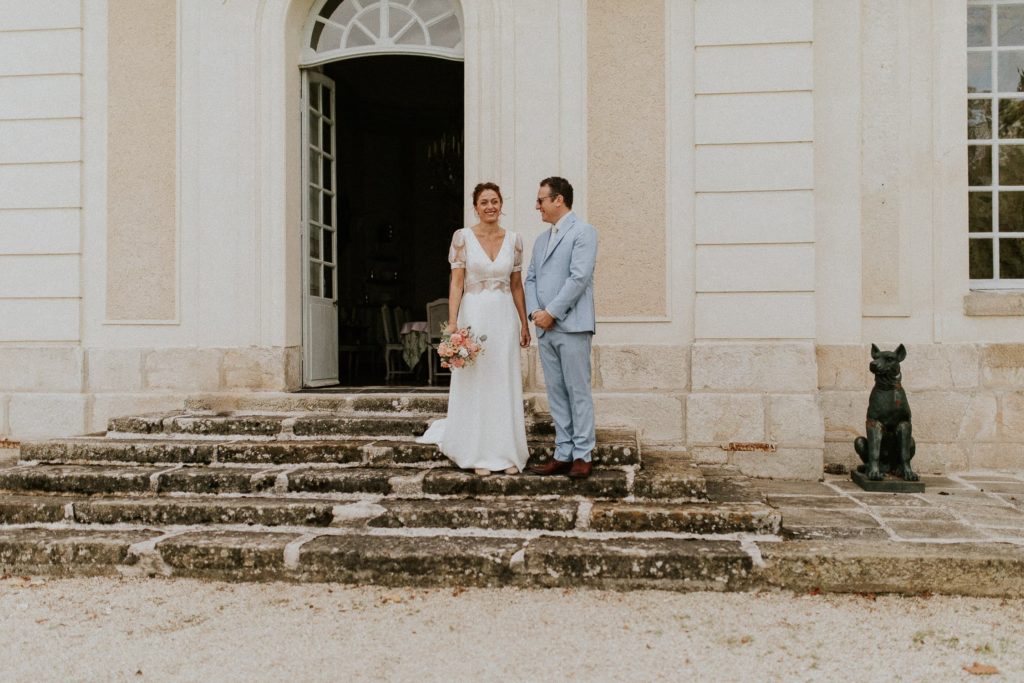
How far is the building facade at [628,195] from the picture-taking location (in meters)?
6.15

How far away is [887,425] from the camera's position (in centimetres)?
575

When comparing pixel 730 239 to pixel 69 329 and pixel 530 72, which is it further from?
pixel 69 329

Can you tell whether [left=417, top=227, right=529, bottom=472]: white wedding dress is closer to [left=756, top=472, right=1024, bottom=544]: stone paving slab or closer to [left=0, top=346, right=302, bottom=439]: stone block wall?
[left=756, top=472, right=1024, bottom=544]: stone paving slab

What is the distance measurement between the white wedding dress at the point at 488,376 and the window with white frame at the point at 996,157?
13.5 feet

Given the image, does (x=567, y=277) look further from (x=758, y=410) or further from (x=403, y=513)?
(x=758, y=410)

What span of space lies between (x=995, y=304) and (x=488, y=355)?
415cm

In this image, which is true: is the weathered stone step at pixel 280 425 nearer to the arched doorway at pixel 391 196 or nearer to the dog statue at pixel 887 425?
the dog statue at pixel 887 425

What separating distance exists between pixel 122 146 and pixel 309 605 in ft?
15.4

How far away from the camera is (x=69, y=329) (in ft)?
22.0

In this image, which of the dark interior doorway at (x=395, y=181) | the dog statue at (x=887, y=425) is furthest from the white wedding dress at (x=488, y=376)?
the dark interior doorway at (x=395, y=181)

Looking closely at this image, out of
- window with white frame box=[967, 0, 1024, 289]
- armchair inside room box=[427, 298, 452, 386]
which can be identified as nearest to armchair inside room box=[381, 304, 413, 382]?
armchair inside room box=[427, 298, 452, 386]

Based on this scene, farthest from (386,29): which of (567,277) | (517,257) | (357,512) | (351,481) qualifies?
(357,512)

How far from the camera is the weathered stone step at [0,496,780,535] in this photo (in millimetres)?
4270

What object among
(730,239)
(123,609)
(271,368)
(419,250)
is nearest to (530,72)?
(730,239)
